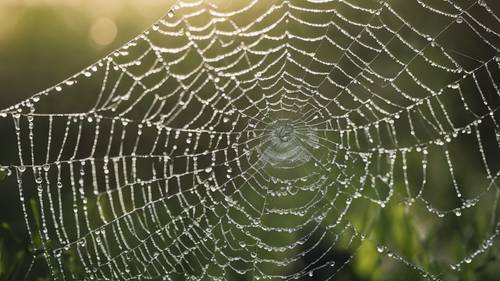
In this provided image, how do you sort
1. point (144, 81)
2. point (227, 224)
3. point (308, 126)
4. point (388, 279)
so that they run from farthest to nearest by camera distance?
1. point (144, 81)
2. point (308, 126)
3. point (227, 224)
4. point (388, 279)

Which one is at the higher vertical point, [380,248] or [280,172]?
[280,172]

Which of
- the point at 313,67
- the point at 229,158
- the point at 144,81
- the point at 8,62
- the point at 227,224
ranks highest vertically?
the point at 8,62

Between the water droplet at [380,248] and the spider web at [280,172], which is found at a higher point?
the spider web at [280,172]

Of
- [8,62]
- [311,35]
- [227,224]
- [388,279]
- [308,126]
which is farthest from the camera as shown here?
[8,62]

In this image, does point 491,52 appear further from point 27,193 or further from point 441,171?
point 27,193

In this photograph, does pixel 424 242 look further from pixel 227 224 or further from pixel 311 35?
pixel 311 35

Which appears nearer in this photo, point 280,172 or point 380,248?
point 380,248

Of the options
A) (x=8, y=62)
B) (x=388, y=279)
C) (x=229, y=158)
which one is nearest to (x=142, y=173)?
(x=229, y=158)

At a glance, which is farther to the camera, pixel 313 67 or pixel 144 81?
pixel 144 81

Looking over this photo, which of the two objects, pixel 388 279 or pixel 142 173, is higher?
pixel 142 173
